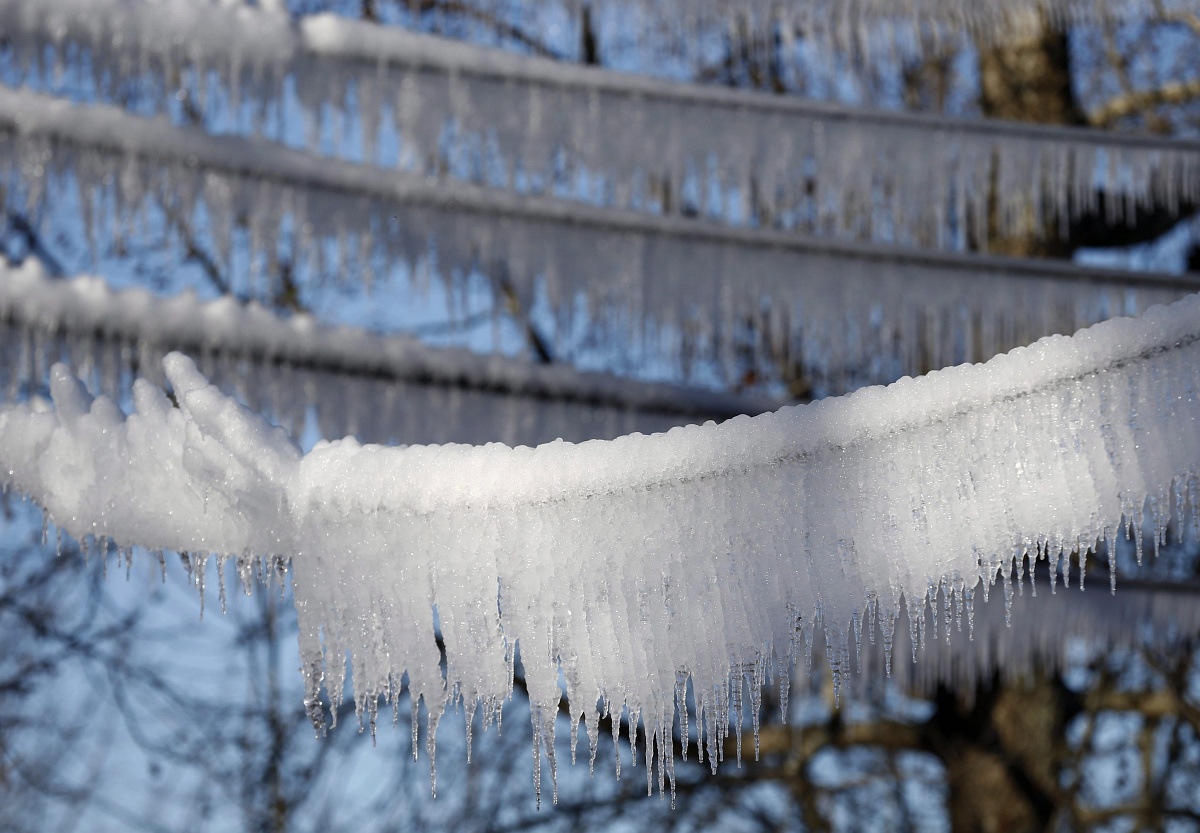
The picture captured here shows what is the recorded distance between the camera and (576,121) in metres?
2.68

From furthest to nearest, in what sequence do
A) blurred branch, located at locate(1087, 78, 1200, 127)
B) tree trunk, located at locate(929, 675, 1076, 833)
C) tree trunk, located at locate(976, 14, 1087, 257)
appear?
1. blurred branch, located at locate(1087, 78, 1200, 127)
2. tree trunk, located at locate(976, 14, 1087, 257)
3. tree trunk, located at locate(929, 675, 1076, 833)

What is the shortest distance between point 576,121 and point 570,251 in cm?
33

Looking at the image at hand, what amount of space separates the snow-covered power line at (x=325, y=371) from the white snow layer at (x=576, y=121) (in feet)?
1.82

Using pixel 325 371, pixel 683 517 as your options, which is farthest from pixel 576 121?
pixel 683 517

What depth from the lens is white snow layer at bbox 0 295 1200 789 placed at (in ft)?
2.91

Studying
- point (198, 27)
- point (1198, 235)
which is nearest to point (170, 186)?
point (198, 27)

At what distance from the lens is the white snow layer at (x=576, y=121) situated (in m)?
2.37

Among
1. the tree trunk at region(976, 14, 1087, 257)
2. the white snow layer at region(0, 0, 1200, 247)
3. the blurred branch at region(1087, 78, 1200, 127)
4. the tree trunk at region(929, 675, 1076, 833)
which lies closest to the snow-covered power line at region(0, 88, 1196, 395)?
the white snow layer at region(0, 0, 1200, 247)

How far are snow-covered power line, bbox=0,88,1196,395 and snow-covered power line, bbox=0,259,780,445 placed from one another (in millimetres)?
273

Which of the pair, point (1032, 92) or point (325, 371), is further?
point (1032, 92)

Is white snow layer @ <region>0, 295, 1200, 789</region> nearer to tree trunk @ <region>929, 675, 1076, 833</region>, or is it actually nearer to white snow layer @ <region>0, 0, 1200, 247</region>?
white snow layer @ <region>0, 0, 1200, 247</region>

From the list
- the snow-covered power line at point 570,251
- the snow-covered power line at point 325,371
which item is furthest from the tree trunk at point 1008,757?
the snow-covered power line at point 325,371

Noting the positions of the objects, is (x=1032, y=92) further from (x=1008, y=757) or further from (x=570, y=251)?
(x=570, y=251)

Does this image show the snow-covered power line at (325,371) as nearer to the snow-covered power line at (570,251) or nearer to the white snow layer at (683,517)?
the snow-covered power line at (570,251)
